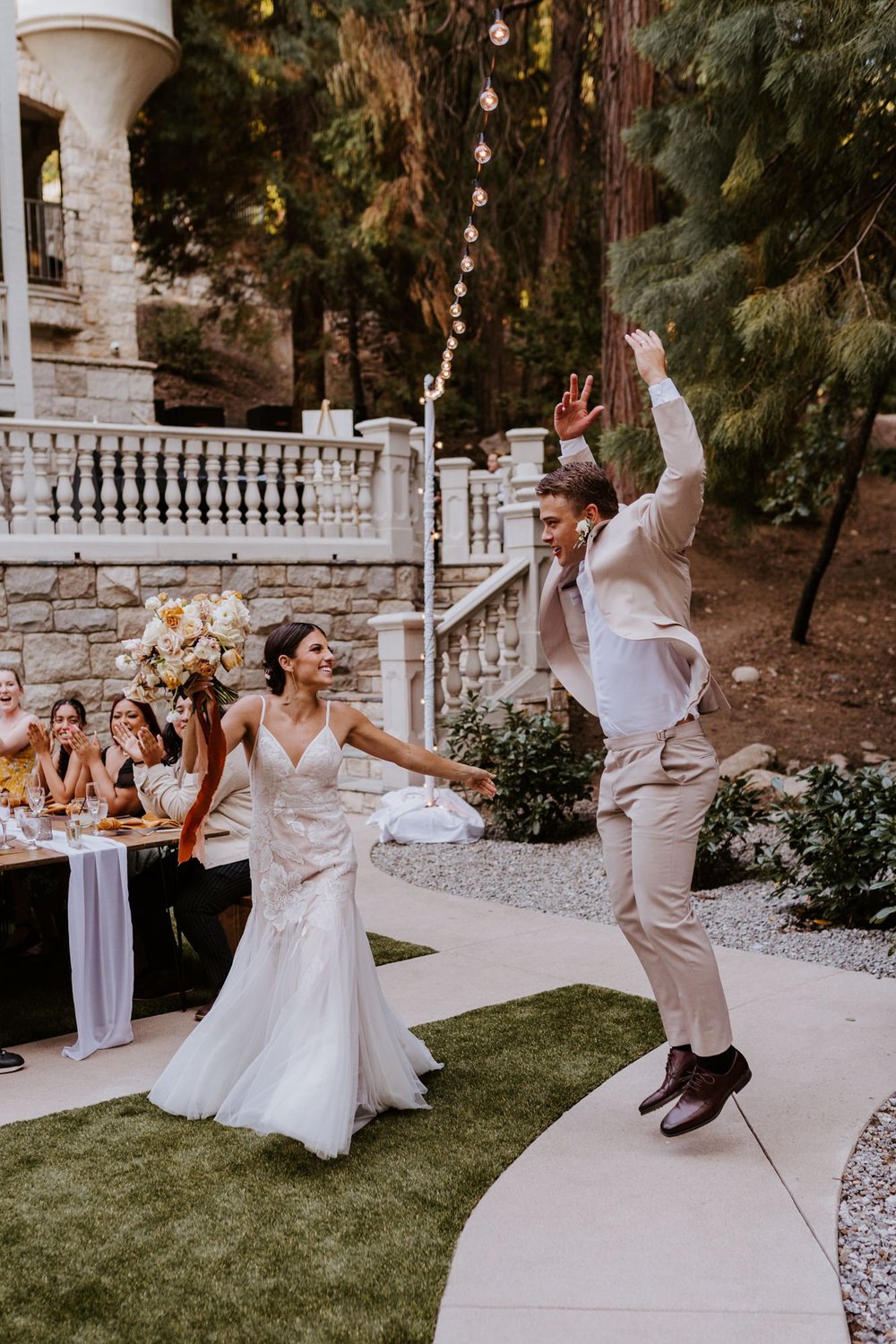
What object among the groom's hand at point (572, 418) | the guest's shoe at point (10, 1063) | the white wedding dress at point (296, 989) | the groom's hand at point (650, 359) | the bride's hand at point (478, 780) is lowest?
the guest's shoe at point (10, 1063)

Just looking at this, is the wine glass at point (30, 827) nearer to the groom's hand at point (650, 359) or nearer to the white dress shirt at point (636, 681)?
the white dress shirt at point (636, 681)

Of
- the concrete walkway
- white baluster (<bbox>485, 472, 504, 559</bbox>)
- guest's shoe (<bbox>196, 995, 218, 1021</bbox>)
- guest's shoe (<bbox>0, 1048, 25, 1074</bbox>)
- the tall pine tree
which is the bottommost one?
guest's shoe (<bbox>196, 995, 218, 1021</bbox>)

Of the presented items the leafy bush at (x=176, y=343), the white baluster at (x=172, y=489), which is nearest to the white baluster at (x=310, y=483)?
the white baluster at (x=172, y=489)

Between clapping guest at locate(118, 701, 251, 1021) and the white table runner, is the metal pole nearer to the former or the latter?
clapping guest at locate(118, 701, 251, 1021)

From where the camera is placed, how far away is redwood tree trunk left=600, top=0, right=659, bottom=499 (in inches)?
420

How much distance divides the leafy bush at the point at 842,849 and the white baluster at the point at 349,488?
265 inches

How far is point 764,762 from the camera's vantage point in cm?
1026

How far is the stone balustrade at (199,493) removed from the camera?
421 inches

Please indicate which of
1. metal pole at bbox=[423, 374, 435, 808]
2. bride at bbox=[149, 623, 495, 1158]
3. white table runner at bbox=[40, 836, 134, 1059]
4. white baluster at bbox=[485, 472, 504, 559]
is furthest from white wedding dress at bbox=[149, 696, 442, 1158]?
white baluster at bbox=[485, 472, 504, 559]

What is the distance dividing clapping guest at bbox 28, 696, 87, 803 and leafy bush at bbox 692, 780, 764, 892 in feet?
11.4

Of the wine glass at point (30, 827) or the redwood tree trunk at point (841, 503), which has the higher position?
the redwood tree trunk at point (841, 503)

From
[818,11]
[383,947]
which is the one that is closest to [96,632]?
[383,947]

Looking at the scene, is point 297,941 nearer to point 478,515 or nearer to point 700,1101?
point 700,1101

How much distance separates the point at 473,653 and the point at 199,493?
3.10 m
